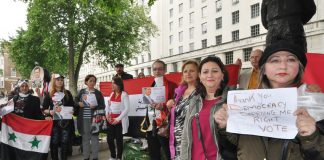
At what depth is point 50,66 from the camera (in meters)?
30.2

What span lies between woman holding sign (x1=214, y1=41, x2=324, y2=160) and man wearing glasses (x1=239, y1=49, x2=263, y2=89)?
2.21m

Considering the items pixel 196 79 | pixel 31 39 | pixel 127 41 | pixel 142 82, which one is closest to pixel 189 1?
pixel 127 41

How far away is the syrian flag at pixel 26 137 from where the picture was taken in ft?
21.8

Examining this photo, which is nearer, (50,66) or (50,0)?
(50,0)

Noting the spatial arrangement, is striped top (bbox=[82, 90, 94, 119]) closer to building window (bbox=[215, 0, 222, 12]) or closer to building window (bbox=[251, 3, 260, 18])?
building window (bbox=[251, 3, 260, 18])

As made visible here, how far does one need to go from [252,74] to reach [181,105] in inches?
55.6

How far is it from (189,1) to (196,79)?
49855 mm

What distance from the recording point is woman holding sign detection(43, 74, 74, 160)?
6668mm

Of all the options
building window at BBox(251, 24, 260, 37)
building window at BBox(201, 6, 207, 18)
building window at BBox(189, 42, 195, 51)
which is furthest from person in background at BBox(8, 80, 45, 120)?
building window at BBox(189, 42, 195, 51)

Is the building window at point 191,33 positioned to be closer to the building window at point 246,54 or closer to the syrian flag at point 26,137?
the building window at point 246,54

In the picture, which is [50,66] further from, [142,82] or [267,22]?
[267,22]

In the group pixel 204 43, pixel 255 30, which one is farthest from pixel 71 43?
pixel 204 43

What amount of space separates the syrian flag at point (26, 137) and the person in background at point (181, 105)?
3.65 m

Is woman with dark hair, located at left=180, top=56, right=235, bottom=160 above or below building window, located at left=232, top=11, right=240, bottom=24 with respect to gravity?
below
